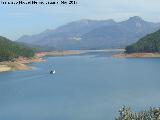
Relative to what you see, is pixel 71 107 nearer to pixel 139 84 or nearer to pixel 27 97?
pixel 27 97

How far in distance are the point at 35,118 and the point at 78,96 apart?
75.5 feet

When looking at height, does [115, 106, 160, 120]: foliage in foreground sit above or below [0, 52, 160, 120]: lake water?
above

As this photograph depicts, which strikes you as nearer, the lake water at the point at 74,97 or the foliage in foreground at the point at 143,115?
the foliage in foreground at the point at 143,115

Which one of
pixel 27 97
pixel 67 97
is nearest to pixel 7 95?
pixel 27 97

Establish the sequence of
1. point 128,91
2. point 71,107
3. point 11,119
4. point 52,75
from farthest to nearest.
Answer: point 52,75, point 128,91, point 71,107, point 11,119

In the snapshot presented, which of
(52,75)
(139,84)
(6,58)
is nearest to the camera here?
(139,84)

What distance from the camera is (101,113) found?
62.6m

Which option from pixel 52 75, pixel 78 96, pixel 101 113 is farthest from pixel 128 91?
pixel 52 75

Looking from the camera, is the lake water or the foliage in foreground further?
the lake water

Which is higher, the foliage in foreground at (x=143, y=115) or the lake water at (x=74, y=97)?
the foliage in foreground at (x=143, y=115)

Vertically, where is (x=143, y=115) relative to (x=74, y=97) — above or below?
above

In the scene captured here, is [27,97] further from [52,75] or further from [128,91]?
[52,75]

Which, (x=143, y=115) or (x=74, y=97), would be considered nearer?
(x=143, y=115)

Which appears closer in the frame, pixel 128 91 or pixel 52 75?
pixel 128 91
